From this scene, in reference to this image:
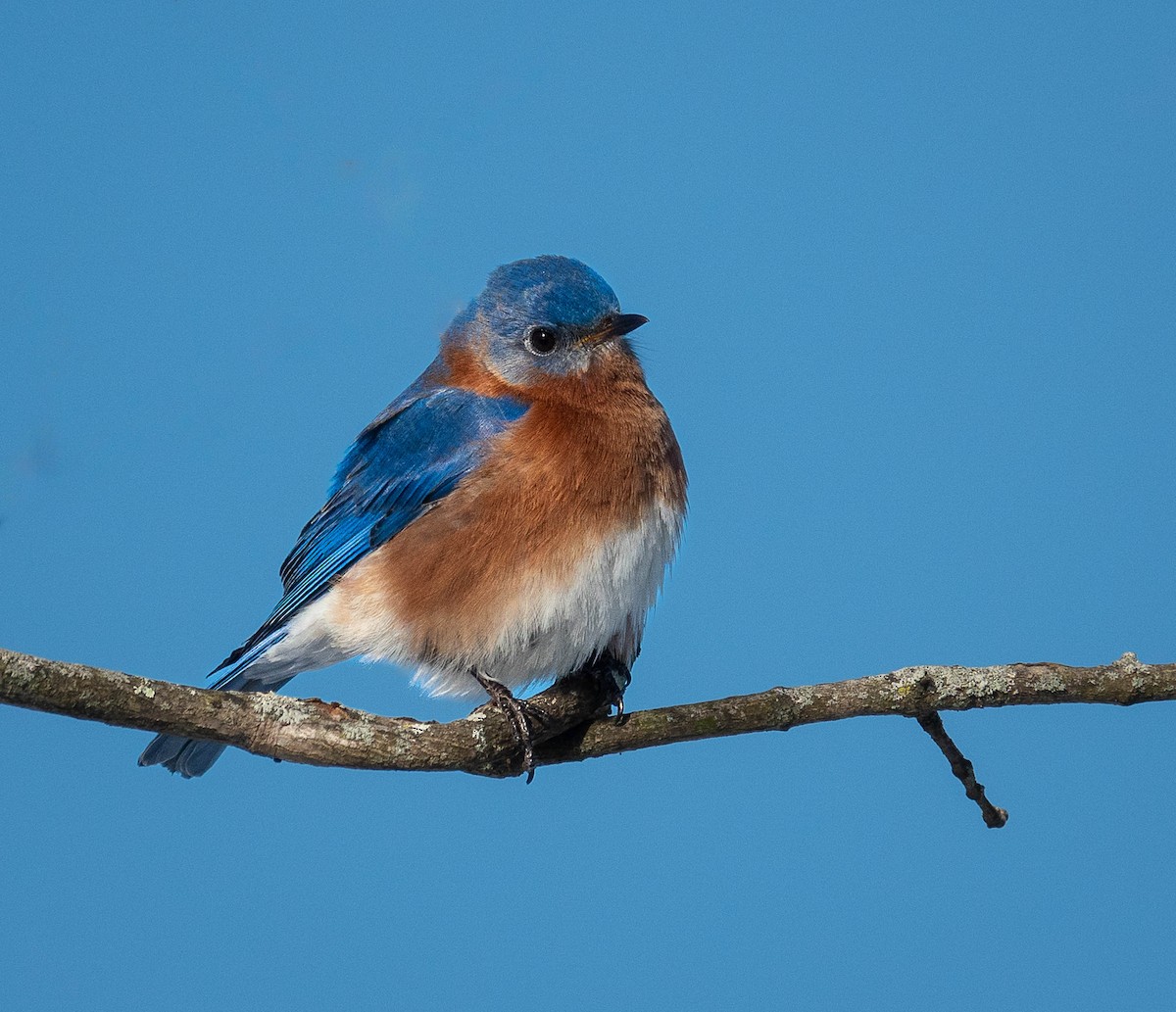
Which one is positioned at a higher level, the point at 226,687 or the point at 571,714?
the point at 571,714

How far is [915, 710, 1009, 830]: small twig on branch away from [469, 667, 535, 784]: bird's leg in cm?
124

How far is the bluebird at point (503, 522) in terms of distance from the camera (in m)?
4.14

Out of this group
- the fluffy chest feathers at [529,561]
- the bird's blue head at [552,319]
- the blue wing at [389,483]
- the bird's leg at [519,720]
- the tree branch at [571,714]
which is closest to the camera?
the tree branch at [571,714]

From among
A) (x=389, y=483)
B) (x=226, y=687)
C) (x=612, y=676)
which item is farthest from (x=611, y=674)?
(x=226, y=687)

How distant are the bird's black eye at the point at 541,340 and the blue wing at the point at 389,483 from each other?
0.22m

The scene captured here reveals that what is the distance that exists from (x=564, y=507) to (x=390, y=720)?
0.96 metres

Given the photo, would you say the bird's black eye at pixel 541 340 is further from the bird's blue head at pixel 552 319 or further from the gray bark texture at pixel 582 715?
the gray bark texture at pixel 582 715

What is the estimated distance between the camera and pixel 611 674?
4301mm

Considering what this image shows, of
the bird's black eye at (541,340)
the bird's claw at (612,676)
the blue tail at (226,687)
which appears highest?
the bird's black eye at (541,340)

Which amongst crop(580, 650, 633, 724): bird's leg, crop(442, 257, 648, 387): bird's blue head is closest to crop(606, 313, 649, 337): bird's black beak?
crop(442, 257, 648, 387): bird's blue head

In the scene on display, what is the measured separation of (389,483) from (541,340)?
2.52 ft

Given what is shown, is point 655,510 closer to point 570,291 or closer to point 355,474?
point 570,291

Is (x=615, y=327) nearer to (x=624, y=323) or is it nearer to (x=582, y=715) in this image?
(x=624, y=323)

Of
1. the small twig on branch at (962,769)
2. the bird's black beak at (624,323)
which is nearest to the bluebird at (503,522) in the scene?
the bird's black beak at (624,323)
